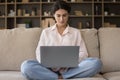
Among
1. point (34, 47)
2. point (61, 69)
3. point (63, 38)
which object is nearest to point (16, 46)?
point (34, 47)

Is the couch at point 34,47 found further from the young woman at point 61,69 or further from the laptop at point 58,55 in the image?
the laptop at point 58,55

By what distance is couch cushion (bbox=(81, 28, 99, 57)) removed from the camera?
8.39 ft

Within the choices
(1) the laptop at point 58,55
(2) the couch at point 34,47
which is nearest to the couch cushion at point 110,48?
(2) the couch at point 34,47

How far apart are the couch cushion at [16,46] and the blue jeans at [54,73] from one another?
359 mm

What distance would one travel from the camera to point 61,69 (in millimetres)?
2260

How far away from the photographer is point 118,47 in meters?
2.55

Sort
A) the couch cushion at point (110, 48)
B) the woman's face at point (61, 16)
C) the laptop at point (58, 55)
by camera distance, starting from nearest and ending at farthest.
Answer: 1. the laptop at point (58, 55)
2. the couch cushion at point (110, 48)
3. the woman's face at point (61, 16)

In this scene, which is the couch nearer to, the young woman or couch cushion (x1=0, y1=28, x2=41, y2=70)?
couch cushion (x1=0, y1=28, x2=41, y2=70)

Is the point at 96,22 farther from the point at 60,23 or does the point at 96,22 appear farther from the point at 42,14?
the point at 60,23

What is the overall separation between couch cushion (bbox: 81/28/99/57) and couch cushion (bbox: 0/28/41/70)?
19.0 inches

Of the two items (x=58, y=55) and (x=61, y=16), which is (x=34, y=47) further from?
(x=58, y=55)

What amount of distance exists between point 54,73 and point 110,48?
694mm

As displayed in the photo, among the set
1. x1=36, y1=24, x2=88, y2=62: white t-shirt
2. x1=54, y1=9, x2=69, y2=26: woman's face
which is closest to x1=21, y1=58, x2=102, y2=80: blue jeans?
x1=36, y1=24, x2=88, y2=62: white t-shirt

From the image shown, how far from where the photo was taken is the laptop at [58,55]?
6.77 feet
